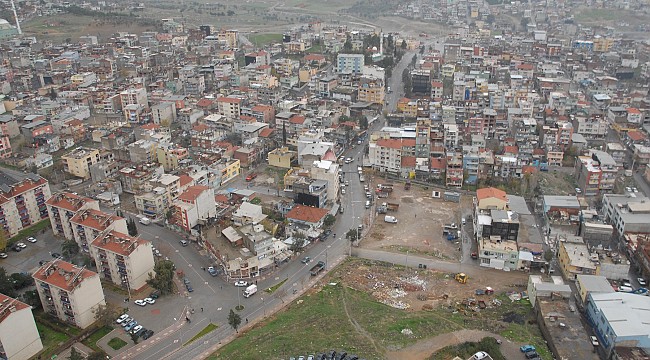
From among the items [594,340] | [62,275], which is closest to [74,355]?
[62,275]

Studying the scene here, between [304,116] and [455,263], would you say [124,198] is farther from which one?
[455,263]

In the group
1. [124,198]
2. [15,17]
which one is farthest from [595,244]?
[15,17]

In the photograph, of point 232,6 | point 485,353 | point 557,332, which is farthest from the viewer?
point 232,6

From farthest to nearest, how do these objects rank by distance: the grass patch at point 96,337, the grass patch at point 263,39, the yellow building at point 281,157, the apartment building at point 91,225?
the grass patch at point 263,39 < the yellow building at point 281,157 < the apartment building at point 91,225 < the grass patch at point 96,337

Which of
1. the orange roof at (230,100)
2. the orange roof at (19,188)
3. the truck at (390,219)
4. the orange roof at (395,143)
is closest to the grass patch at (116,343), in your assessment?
the orange roof at (19,188)

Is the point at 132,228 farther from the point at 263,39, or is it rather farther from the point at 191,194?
the point at 263,39

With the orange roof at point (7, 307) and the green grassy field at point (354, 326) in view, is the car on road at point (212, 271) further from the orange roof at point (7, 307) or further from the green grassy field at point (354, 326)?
the orange roof at point (7, 307)

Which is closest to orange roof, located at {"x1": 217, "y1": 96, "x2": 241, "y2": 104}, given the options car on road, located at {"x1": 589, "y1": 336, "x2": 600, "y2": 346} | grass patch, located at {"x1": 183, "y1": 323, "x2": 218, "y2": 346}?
grass patch, located at {"x1": 183, "y1": 323, "x2": 218, "y2": 346}
